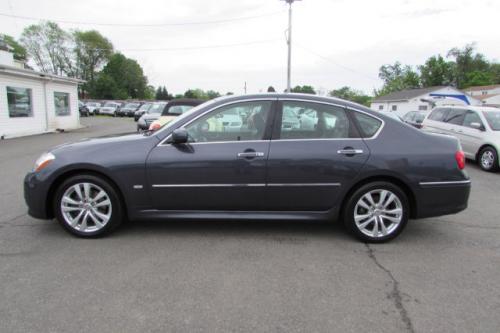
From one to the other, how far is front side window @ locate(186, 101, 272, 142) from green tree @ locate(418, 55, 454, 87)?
256 ft

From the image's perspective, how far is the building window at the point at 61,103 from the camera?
19.5m

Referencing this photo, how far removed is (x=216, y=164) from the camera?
3.95 metres

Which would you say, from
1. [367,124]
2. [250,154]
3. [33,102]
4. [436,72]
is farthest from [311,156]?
[436,72]

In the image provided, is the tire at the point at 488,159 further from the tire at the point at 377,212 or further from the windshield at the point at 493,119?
the tire at the point at 377,212

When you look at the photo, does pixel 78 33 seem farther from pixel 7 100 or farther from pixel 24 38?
pixel 7 100

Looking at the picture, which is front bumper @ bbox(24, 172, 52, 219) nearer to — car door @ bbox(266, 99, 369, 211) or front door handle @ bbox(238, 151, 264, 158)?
front door handle @ bbox(238, 151, 264, 158)

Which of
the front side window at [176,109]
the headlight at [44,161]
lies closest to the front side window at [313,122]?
the headlight at [44,161]

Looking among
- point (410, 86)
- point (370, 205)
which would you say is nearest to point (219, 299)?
point (370, 205)

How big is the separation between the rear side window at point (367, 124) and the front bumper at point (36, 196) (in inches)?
141

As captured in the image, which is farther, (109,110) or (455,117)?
(109,110)

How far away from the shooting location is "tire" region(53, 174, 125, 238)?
13.2 feet

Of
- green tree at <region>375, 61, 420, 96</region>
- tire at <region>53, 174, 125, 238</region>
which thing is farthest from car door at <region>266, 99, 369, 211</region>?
green tree at <region>375, 61, 420, 96</region>

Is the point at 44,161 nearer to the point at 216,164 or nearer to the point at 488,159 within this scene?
the point at 216,164

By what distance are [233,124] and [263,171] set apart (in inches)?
25.4
